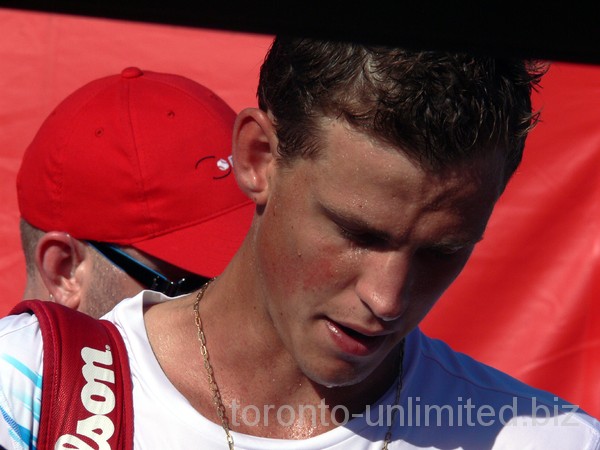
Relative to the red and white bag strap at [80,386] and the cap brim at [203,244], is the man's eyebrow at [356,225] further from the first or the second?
the cap brim at [203,244]

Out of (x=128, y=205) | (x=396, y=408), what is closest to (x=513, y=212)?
(x=128, y=205)

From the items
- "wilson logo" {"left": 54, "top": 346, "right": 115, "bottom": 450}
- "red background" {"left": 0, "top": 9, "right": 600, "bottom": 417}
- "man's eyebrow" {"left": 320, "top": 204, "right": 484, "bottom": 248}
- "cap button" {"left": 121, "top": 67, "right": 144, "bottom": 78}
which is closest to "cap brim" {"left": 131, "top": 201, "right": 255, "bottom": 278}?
"cap button" {"left": 121, "top": 67, "right": 144, "bottom": 78}

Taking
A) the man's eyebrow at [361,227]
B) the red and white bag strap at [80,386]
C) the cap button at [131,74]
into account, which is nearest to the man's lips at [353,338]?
the man's eyebrow at [361,227]

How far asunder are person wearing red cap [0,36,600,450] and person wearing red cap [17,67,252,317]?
37 cm

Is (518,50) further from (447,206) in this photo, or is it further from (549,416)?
(549,416)

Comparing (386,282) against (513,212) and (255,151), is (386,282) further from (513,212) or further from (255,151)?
(513,212)

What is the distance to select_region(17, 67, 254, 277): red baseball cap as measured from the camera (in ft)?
6.57

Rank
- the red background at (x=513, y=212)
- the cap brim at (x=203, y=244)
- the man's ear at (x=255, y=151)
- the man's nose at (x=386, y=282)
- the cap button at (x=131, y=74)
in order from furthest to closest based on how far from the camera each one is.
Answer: the red background at (x=513, y=212) < the cap button at (x=131, y=74) < the cap brim at (x=203, y=244) < the man's ear at (x=255, y=151) < the man's nose at (x=386, y=282)

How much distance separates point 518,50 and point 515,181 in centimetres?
Result: 232

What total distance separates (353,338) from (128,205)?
831 mm

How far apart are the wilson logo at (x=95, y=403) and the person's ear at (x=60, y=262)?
2.00ft

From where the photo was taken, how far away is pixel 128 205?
201cm

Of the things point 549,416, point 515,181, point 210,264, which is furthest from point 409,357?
point 515,181

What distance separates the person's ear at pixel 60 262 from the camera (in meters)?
2.03
